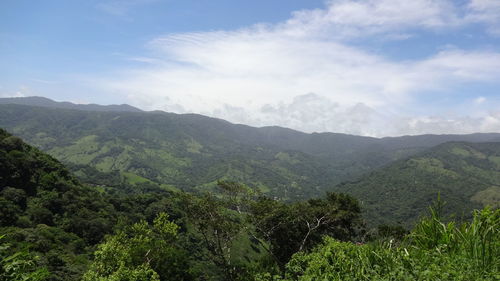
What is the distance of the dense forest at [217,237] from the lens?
24.1ft

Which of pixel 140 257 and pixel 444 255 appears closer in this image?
pixel 444 255

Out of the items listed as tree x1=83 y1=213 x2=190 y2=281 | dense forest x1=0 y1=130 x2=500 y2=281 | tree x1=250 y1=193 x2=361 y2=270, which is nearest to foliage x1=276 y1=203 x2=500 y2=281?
dense forest x1=0 y1=130 x2=500 y2=281

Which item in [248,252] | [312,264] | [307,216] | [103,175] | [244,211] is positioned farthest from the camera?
[103,175]

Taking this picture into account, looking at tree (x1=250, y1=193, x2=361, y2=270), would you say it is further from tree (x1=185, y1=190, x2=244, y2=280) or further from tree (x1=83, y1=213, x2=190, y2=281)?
tree (x1=83, y1=213, x2=190, y2=281)

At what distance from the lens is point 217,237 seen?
26.6m

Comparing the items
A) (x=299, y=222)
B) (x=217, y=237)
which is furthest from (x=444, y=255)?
(x=299, y=222)

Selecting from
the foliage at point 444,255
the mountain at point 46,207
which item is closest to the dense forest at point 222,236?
the foliage at point 444,255

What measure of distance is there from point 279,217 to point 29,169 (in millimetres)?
59195

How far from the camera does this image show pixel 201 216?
27.0 metres

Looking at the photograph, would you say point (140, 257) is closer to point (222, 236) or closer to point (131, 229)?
point (131, 229)

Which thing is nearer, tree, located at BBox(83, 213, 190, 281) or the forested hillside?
tree, located at BBox(83, 213, 190, 281)

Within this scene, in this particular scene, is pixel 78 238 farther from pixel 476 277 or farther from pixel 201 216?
pixel 476 277

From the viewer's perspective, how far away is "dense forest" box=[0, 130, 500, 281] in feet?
24.1

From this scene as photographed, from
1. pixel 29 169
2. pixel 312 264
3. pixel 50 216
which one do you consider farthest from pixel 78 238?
pixel 312 264
